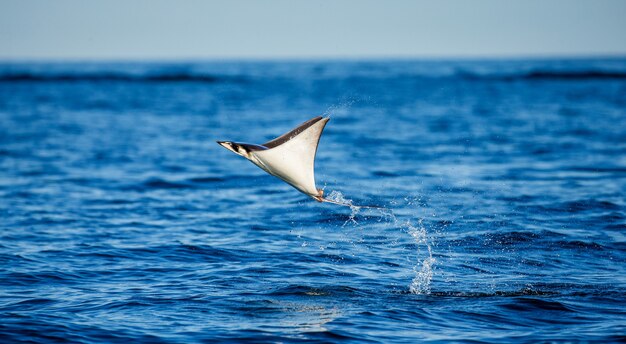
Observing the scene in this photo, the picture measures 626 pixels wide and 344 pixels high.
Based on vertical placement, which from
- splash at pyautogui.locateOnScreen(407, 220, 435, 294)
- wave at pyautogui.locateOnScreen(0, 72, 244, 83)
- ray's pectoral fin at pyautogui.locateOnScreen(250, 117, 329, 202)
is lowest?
splash at pyautogui.locateOnScreen(407, 220, 435, 294)

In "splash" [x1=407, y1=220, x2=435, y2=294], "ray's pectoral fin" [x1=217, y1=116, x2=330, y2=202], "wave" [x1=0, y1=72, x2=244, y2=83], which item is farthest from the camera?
"wave" [x1=0, y1=72, x2=244, y2=83]

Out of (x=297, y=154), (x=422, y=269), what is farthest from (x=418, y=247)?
(x=297, y=154)

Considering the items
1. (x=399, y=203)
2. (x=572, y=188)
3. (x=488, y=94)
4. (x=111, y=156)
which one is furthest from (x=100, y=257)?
(x=488, y=94)

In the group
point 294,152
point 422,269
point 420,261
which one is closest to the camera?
point 294,152

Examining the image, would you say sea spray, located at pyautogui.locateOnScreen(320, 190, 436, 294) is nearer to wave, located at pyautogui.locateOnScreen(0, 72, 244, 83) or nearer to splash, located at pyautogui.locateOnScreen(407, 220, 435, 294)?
splash, located at pyautogui.locateOnScreen(407, 220, 435, 294)

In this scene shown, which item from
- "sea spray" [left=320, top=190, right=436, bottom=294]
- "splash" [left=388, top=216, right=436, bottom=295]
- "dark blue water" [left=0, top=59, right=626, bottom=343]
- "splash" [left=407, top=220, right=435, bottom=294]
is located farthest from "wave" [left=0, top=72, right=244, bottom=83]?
"splash" [left=407, top=220, right=435, bottom=294]

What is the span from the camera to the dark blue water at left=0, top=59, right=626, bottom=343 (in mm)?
7938

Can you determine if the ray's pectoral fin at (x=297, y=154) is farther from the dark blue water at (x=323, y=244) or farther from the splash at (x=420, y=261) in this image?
the splash at (x=420, y=261)

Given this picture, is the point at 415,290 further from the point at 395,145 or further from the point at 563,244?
the point at 395,145

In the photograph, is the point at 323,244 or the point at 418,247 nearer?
the point at 418,247

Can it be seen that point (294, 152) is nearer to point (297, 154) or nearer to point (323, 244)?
point (297, 154)

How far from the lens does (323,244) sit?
11680 mm

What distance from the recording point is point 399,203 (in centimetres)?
1482

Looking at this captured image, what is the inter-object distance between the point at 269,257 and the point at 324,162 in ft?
34.2
